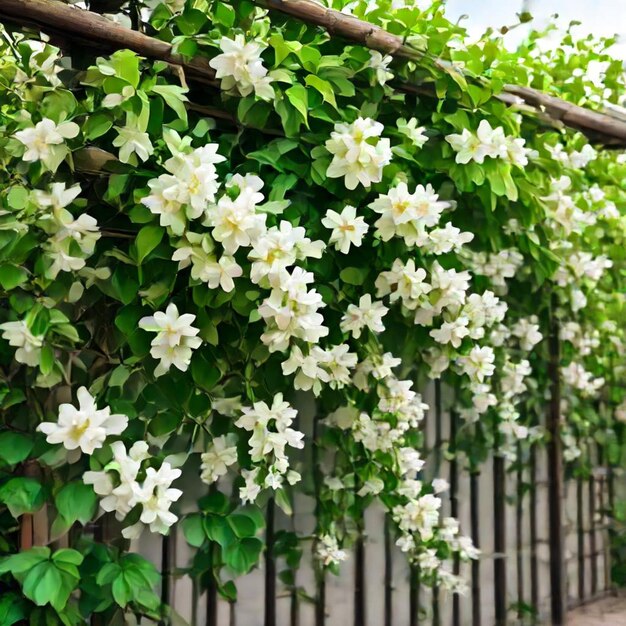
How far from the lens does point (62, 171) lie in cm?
138

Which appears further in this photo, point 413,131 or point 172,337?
point 413,131

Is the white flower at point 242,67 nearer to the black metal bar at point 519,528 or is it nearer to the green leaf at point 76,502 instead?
the green leaf at point 76,502

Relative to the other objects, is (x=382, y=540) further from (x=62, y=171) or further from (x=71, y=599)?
(x=62, y=171)

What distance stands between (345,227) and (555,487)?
163 cm

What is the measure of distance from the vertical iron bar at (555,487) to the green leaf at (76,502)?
1.74 m

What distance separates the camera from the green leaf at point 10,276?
128 centimetres

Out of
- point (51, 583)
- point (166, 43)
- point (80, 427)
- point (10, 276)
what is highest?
point (166, 43)

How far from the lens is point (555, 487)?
2.69m

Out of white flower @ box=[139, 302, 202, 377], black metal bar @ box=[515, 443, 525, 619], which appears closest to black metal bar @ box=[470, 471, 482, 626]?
black metal bar @ box=[515, 443, 525, 619]

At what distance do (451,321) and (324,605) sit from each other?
804mm

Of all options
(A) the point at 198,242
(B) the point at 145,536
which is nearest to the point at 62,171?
(A) the point at 198,242

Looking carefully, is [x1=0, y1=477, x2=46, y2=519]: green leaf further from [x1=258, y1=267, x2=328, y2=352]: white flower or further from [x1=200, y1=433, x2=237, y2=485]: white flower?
[x1=258, y1=267, x2=328, y2=352]: white flower

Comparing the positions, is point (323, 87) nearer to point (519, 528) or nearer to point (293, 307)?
point (293, 307)

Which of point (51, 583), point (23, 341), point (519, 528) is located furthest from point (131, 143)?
point (519, 528)
